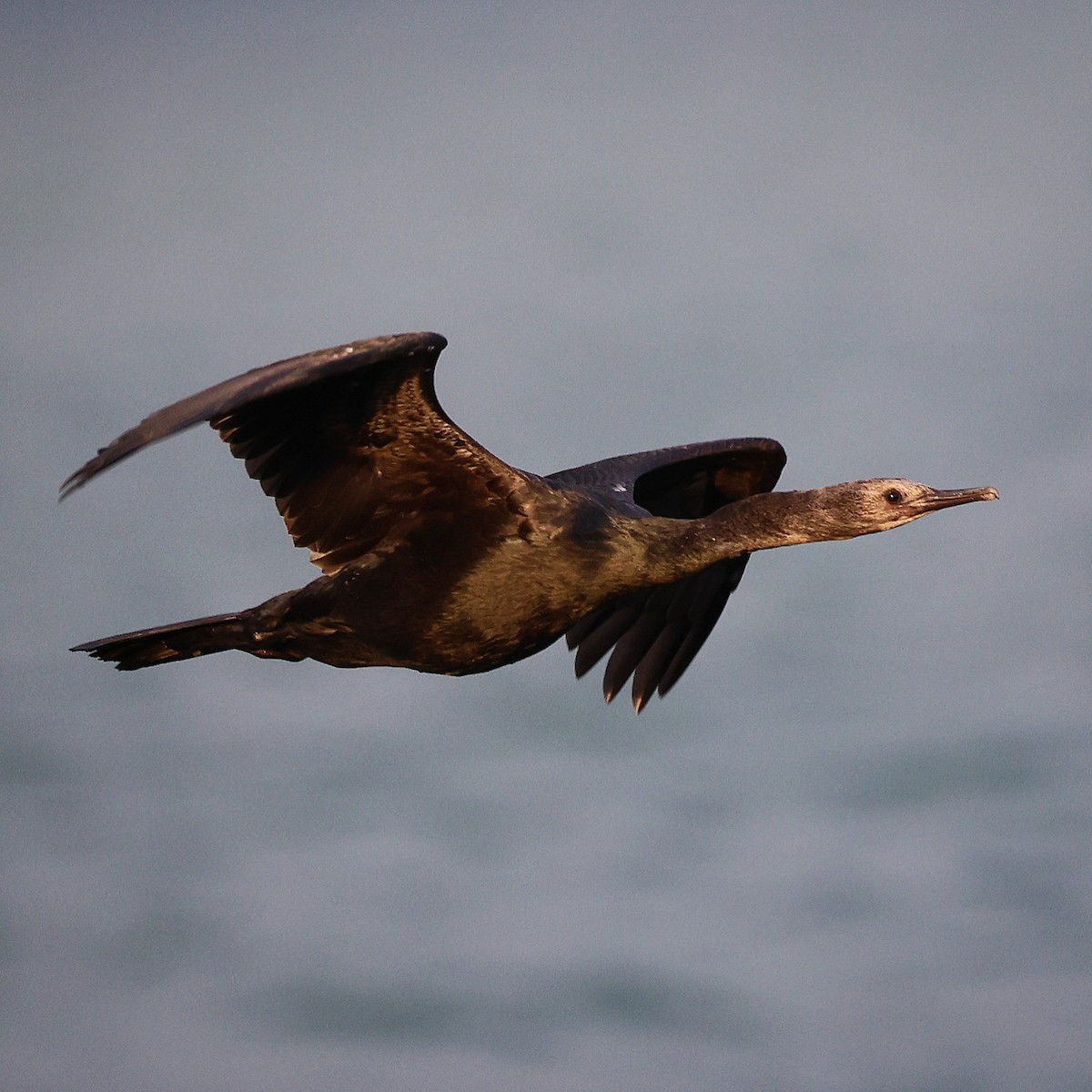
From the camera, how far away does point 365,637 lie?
35.7 feet

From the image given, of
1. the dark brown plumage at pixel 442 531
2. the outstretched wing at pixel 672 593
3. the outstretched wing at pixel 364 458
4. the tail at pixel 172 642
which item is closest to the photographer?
the outstretched wing at pixel 364 458

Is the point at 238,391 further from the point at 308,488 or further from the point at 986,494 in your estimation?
the point at 986,494

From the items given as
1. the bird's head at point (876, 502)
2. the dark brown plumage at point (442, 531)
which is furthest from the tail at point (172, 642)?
the bird's head at point (876, 502)

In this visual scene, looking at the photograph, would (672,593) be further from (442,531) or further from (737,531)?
(442,531)

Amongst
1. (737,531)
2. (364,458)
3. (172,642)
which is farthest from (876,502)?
(172,642)

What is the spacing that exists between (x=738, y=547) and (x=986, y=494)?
4.10ft

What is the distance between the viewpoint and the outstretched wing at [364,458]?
10.2m

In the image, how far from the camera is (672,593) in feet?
43.6

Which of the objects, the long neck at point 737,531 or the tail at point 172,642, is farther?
the tail at point 172,642

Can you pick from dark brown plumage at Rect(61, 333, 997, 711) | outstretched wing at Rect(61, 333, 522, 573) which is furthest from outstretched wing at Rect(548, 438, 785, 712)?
outstretched wing at Rect(61, 333, 522, 573)

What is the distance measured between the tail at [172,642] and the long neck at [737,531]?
2204 mm

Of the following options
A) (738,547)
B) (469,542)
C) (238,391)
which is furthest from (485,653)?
(238,391)

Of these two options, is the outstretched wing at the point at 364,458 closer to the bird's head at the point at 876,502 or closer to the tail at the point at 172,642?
the tail at the point at 172,642

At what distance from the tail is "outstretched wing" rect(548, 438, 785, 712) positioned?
7.75 feet
